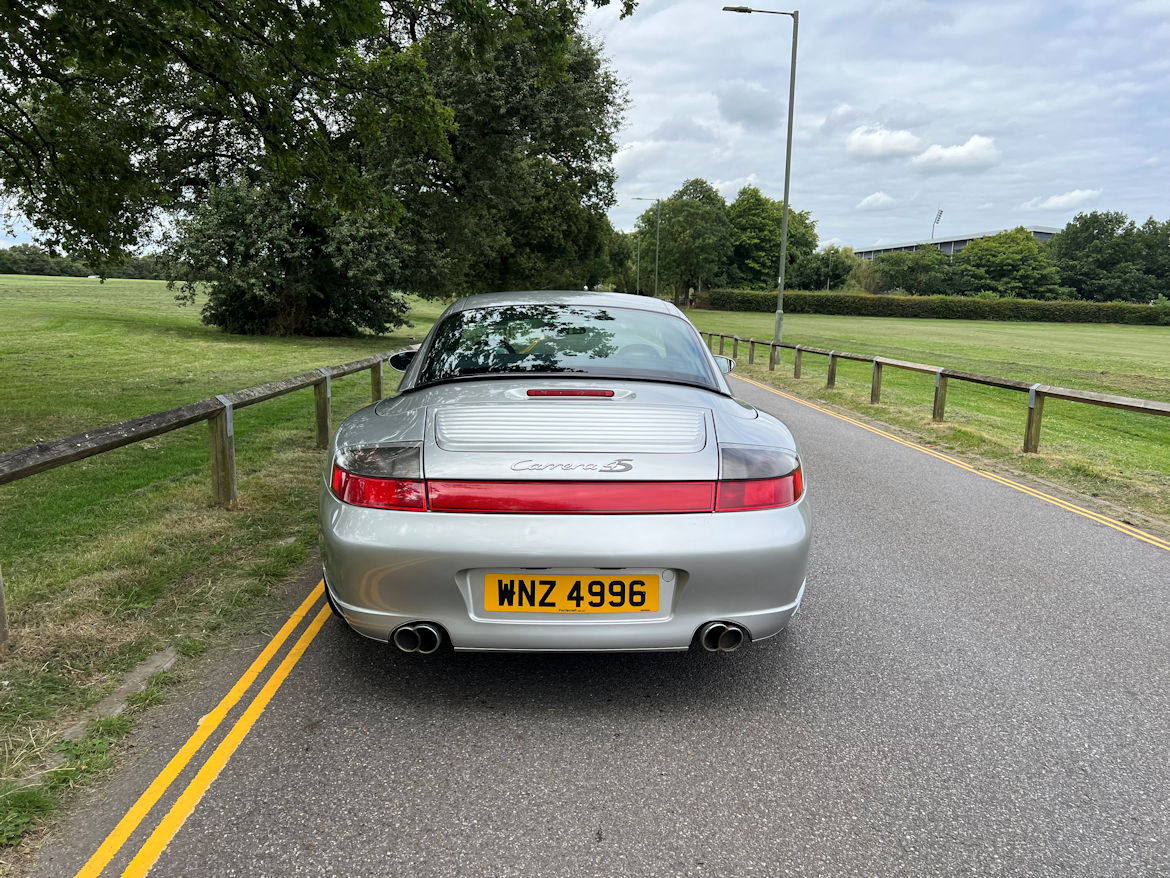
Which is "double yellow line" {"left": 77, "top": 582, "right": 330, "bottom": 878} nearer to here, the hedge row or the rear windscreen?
the rear windscreen

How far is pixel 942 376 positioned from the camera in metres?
11.3

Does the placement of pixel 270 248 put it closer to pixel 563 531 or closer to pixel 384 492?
pixel 384 492

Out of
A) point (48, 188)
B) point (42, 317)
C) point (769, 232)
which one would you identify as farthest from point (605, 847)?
point (769, 232)

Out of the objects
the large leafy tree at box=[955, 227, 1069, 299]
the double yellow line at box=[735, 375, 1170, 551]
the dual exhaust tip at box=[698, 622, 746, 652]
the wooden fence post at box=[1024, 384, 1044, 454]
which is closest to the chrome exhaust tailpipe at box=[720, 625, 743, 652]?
the dual exhaust tip at box=[698, 622, 746, 652]

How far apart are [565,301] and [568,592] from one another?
2.02 metres

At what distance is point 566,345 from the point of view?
12.4 ft

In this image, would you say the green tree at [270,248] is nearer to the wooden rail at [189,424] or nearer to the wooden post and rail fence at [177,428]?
the wooden rail at [189,424]

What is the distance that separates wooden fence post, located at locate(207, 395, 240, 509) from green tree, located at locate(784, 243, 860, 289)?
91428mm

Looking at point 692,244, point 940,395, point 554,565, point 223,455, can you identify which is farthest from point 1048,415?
point 692,244

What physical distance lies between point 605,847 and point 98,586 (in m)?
3.20

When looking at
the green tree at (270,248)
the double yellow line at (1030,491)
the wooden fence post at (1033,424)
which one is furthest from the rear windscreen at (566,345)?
the green tree at (270,248)

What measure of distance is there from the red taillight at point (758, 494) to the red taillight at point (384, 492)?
1.07 meters

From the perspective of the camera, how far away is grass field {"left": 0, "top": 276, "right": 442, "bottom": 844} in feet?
9.89

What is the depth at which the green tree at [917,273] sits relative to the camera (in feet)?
332
